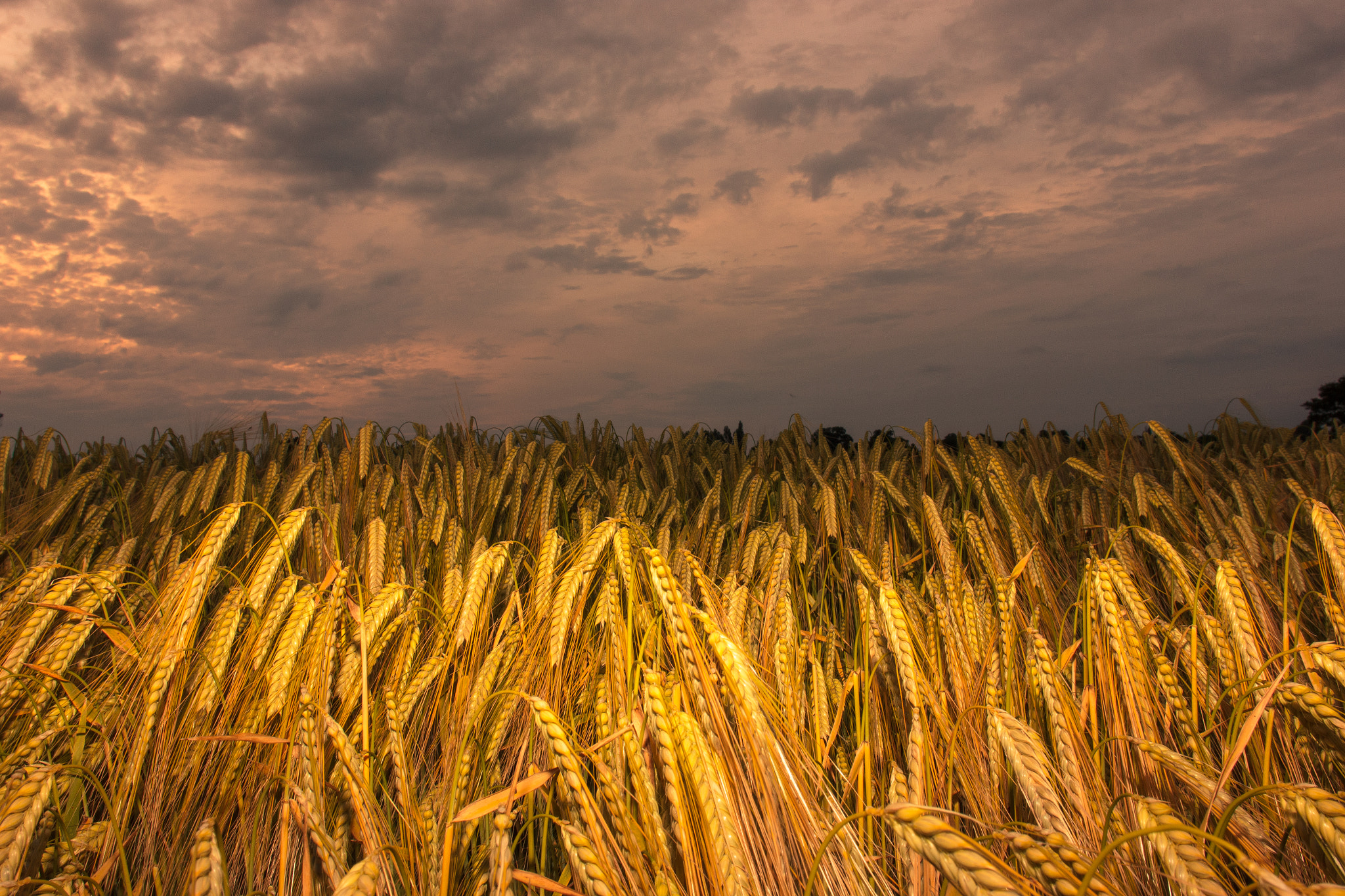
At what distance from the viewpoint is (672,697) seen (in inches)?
50.6

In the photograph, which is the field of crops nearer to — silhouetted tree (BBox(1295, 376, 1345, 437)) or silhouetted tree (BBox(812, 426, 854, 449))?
silhouetted tree (BBox(812, 426, 854, 449))

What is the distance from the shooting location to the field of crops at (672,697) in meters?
1.12

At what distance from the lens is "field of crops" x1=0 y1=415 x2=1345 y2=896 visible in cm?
112

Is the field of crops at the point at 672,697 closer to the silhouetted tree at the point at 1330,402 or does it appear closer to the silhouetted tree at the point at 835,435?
the silhouetted tree at the point at 835,435

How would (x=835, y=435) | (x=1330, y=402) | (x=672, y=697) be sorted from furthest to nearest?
(x=1330, y=402), (x=835, y=435), (x=672, y=697)

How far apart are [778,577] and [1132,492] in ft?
5.85

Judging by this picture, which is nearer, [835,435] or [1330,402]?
[835,435]

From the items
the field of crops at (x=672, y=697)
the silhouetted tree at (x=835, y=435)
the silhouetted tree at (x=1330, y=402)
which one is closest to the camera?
the field of crops at (x=672, y=697)

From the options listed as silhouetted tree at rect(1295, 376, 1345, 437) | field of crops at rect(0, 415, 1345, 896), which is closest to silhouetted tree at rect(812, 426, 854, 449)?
field of crops at rect(0, 415, 1345, 896)

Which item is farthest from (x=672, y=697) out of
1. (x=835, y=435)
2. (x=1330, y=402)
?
(x=1330, y=402)

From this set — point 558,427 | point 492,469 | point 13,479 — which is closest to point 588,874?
point 492,469

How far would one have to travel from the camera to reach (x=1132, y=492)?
277 centimetres


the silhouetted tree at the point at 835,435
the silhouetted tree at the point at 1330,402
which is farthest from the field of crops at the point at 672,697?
the silhouetted tree at the point at 1330,402

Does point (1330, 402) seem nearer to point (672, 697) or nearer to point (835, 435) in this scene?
point (835, 435)
